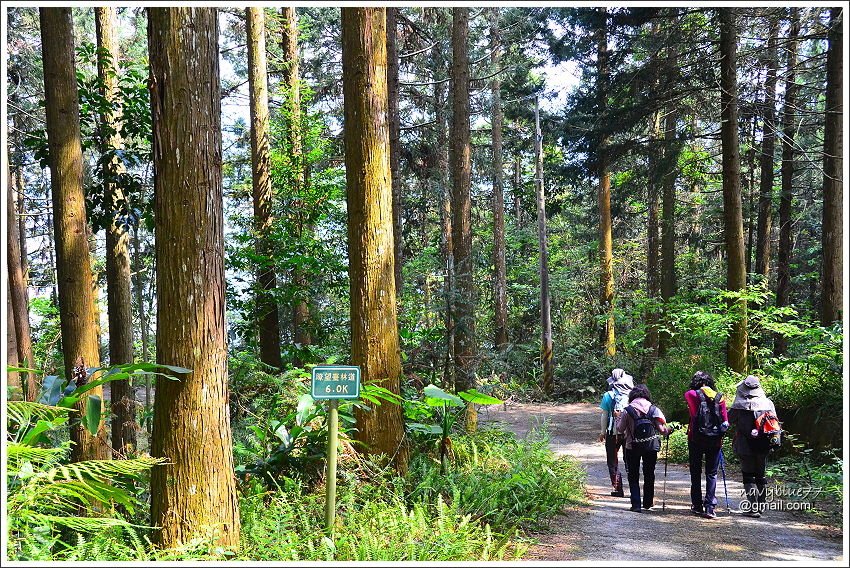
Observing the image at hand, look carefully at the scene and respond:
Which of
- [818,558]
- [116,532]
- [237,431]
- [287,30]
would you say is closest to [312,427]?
[237,431]

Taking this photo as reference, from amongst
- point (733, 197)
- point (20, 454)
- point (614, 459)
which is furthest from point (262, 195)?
point (733, 197)

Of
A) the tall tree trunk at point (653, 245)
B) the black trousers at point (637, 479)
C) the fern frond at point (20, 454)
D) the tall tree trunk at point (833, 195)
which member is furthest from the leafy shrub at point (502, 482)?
the tall tree trunk at point (653, 245)

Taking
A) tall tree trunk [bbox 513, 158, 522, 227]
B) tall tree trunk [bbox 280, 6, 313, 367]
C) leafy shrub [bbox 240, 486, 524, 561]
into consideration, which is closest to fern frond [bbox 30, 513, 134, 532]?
leafy shrub [bbox 240, 486, 524, 561]

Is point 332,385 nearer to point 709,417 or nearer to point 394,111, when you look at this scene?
point 709,417

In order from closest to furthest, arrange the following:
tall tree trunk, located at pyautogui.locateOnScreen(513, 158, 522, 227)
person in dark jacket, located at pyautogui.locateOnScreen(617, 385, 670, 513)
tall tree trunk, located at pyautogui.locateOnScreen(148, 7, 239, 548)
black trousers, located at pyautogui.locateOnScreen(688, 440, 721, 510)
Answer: tall tree trunk, located at pyautogui.locateOnScreen(148, 7, 239, 548)
black trousers, located at pyautogui.locateOnScreen(688, 440, 721, 510)
person in dark jacket, located at pyautogui.locateOnScreen(617, 385, 670, 513)
tall tree trunk, located at pyautogui.locateOnScreen(513, 158, 522, 227)

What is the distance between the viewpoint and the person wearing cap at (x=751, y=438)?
305 inches

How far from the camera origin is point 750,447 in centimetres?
780

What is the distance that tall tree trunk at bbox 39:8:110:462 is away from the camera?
6.73 m

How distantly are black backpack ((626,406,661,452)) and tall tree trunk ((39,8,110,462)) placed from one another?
20.7ft

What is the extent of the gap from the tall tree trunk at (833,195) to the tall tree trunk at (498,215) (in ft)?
37.3

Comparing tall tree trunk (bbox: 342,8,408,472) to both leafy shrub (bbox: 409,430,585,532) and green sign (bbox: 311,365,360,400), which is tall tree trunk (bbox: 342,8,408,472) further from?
green sign (bbox: 311,365,360,400)

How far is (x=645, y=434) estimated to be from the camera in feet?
25.8

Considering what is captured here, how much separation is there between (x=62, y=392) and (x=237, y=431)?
360 cm

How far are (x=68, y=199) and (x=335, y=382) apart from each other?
4.14m
